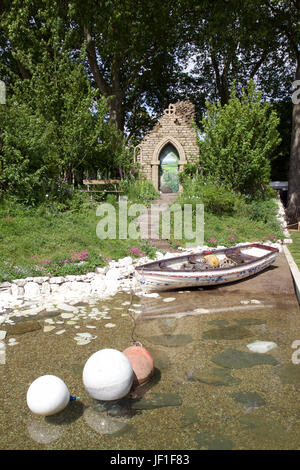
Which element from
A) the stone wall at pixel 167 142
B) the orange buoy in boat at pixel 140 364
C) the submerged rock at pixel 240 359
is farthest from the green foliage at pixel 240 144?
the orange buoy in boat at pixel 140 364

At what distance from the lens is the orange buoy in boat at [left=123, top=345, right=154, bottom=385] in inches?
193

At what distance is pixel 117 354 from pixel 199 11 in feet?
81.2

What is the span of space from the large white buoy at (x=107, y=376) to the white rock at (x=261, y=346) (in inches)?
109

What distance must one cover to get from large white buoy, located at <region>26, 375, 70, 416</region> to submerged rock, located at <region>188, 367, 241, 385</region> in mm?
2006

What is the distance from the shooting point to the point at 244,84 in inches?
1227

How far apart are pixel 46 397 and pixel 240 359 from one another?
10.7 feet

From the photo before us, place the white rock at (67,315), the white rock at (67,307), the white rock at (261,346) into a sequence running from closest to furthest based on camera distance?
the white rock at (261,346) → the white rock at (67,315) → the white rock at (67,307)

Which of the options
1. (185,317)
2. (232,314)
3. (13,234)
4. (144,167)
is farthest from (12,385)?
(144,167)

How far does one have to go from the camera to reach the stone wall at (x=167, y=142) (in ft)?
73.9

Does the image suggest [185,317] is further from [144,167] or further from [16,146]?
[144,167]

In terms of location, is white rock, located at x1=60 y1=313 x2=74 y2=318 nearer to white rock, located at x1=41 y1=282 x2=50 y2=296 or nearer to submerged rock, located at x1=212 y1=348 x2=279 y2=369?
white rock, located at x1=41 y1=282 x2=50 y2=296

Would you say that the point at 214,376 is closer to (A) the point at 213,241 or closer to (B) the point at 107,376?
(B) the point at 107,376

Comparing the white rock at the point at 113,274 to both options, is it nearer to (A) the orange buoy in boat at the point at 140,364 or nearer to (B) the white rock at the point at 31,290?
(B) the white rock at the point at 31,290

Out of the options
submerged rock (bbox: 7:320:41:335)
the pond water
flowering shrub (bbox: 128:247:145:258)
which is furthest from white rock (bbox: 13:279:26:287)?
flowering shrub (bbox: 128:247:145:258)
